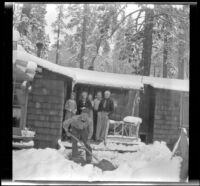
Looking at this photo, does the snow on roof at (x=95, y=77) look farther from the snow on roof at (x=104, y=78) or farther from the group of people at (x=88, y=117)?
the group of people at (x=88, y=117)

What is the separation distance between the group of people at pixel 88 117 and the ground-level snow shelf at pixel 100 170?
380 millimetres

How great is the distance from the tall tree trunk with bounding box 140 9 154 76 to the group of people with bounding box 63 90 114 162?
98cm

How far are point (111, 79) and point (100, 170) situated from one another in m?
1.99

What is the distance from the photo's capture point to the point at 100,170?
716cm

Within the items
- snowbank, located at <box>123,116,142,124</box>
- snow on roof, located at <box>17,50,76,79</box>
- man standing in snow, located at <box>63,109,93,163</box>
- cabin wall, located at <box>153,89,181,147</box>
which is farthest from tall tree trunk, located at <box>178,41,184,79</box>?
snow on roof, located at <box>17,50,76,79</box>

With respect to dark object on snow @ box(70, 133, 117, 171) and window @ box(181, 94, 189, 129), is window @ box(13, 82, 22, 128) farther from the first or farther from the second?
window @ box(181, 94, 189, 129)

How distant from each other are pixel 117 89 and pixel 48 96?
1.52 m

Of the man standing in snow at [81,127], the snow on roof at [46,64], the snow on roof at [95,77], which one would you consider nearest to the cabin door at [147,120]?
the snow on roof at [95,77]

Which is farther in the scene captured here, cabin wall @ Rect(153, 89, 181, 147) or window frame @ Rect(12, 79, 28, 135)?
cabin wall @ Rect(153, 89, 181, 147)

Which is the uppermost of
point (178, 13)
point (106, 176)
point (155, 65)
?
point (178, 13)

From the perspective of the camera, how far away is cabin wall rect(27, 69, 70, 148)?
7.24 m
